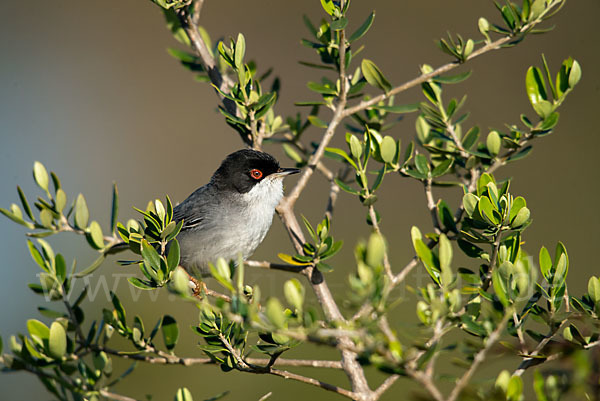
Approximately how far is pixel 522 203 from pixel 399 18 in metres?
7.72

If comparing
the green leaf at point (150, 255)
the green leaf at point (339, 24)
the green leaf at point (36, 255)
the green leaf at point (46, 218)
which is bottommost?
the green leaf at point (150, 255)

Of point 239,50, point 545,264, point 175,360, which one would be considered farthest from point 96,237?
point 545,264

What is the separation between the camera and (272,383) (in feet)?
15.4

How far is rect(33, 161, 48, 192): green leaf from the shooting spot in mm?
2441

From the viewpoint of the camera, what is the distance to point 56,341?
2154 mm

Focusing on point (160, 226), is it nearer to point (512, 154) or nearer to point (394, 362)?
point (394, 362)

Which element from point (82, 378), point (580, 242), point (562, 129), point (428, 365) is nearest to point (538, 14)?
point (428, 365)

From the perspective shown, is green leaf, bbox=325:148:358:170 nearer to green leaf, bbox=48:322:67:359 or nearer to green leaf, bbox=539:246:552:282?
green leaf, bbox=539:246:552:282

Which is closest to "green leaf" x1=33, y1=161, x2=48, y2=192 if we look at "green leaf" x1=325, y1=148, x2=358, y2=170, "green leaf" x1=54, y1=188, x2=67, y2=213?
"green leaf" x1=54, y1=188, x2=67, y2=213

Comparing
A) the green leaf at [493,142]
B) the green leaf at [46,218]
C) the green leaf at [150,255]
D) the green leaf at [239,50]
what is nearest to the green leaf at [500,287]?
the green leaf at [493,142]

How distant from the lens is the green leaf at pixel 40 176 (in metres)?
2.44

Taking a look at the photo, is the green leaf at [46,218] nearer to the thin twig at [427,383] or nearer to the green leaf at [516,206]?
the thin twig at [427,383]

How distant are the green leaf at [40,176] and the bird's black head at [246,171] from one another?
205 cm

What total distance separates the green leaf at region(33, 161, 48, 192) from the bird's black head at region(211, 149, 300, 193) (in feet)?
6.74
